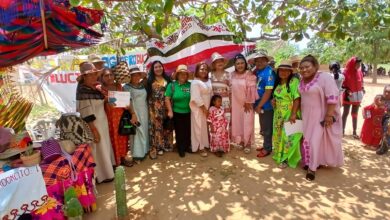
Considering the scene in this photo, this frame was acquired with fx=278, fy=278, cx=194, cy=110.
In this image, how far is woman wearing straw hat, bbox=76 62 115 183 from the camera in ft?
12.1

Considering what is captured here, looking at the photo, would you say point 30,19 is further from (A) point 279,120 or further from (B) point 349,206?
(B) point 349,206

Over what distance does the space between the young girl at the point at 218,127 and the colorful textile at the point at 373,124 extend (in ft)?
9.78

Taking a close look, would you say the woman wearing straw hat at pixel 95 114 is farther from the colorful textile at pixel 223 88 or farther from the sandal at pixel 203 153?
the colorful textile at pixel 223 88

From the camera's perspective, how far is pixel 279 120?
14.5 ft

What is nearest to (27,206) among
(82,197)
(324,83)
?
(82,197)

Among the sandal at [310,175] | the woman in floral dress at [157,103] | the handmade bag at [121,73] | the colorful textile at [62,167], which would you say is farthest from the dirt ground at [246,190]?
the handmade bag at [121,73]

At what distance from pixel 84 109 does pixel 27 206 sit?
1445 mm

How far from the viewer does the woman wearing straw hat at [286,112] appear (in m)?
4.14

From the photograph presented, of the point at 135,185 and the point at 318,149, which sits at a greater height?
the point at 318,149

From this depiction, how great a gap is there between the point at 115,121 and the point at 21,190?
1.88 m

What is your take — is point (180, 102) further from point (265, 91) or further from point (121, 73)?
point (265, 91)

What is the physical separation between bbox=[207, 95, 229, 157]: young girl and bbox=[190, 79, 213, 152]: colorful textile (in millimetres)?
117

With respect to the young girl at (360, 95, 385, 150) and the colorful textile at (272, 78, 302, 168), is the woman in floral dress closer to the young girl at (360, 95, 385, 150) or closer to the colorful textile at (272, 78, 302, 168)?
the colorful textile at (272, 78, 302, 168)

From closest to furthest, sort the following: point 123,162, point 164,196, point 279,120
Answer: point 164,196, point 279,120, point 123,162
